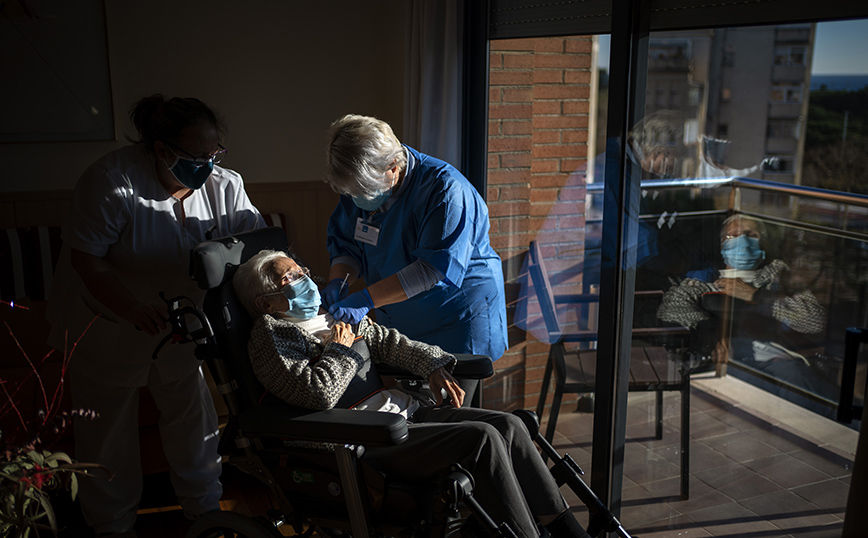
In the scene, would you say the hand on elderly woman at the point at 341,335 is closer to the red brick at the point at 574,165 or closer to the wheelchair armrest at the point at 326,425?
the wheelchair armrest at the point at 326,425

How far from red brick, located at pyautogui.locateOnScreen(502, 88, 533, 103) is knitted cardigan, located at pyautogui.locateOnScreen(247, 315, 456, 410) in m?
1.34

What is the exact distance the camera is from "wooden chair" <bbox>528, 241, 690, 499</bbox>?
2.19 m

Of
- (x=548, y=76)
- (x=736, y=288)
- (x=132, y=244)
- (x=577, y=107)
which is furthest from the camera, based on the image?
(x=548, y=76)

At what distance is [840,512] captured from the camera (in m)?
1.69

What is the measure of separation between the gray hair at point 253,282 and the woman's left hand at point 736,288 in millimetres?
1255

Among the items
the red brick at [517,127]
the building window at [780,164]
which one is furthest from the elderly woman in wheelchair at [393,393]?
the red brick at [517,127]

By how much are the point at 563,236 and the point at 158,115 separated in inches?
63.1

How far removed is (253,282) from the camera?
75.9 inches

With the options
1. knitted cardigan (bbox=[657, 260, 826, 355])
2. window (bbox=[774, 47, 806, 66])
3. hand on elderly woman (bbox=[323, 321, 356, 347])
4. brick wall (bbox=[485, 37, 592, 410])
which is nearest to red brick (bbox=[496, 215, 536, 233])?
brick wall (bbox=[485, 37, 592, 410])

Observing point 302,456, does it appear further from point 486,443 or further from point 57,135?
point 57,135

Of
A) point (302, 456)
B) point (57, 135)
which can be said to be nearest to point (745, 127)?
point (302, 456)

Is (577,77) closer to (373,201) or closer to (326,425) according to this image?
(373,201)

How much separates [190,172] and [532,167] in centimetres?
145

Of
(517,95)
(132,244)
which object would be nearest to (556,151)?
(517,95)
